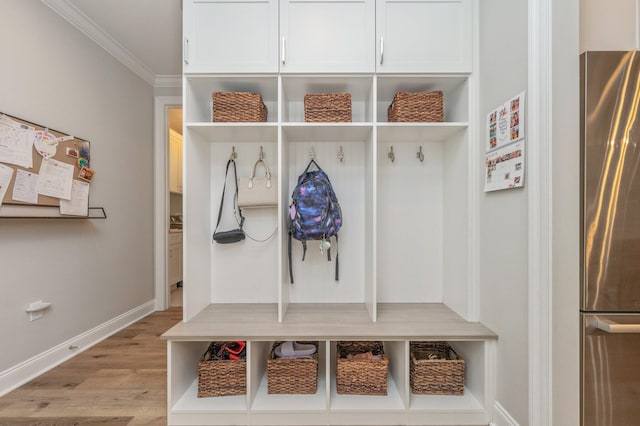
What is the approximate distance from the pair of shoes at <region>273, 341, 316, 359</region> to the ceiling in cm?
241

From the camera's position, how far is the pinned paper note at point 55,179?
188cm

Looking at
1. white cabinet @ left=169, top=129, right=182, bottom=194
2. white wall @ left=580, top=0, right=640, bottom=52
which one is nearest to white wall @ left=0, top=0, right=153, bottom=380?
white cabinet @ left=169, top=129, right=182, bottom=194

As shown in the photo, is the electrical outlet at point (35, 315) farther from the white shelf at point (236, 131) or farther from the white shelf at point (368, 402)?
the white shelf at point (368, 402)

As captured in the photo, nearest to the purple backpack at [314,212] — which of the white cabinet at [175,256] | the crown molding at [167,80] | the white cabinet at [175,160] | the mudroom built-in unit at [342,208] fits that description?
the mudroom built-in unit at [342,208]

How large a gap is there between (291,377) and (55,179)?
1995 mm

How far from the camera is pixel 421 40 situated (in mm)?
1634

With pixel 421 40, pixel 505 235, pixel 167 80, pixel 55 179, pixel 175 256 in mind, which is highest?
pixel 167 80

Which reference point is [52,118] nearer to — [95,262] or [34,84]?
[34,84]

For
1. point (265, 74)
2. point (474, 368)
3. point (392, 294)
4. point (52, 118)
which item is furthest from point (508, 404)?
point (52, 118)

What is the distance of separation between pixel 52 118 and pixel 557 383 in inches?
123

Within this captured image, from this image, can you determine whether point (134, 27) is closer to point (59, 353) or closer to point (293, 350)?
point (59, 353)

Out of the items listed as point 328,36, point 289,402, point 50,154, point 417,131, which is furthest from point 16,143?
point 417,131

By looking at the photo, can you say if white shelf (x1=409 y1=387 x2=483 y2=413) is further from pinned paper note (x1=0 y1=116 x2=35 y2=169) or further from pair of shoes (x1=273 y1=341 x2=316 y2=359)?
pinned paper note (x1=0 y1=116 x2=35 y2=169)

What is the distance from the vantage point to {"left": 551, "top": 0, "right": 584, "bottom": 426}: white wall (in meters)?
1.10
